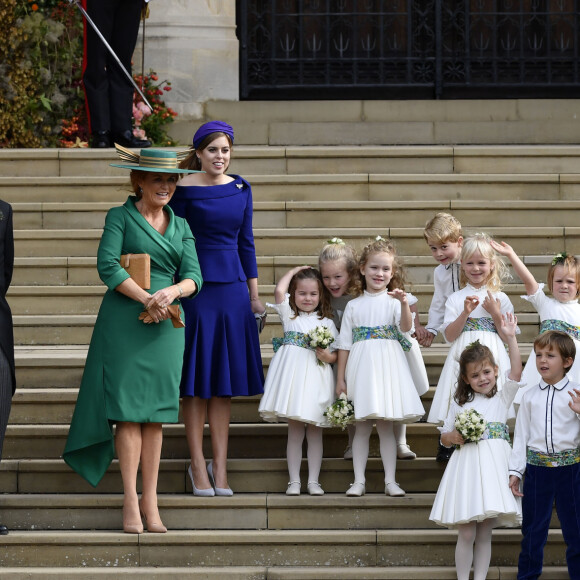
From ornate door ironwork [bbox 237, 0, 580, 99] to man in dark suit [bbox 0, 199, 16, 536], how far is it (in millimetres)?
6977

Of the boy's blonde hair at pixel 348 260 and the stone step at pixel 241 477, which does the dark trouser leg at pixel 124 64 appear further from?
the stone step at pixel 241 477

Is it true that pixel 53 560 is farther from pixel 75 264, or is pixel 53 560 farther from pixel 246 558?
pixel 75 264

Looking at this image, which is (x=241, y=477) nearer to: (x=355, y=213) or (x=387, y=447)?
(x=387, y=447)

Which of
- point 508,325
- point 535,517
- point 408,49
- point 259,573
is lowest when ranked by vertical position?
point 259,573

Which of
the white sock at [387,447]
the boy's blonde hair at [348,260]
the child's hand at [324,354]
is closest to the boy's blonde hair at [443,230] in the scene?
the boy's blonde hair at [348,260]

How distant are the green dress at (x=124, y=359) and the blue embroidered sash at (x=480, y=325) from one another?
1.52 m

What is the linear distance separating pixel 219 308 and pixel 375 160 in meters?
3.93

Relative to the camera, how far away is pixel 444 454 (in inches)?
293

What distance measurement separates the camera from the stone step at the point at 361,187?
10562 millimetres

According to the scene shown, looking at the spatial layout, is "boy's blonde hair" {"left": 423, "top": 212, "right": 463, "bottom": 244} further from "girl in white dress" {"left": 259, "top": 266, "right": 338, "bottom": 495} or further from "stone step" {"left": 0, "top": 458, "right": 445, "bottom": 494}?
"stone step" {"left": 0, "top": 458, "right": 445, "bottom": 494}

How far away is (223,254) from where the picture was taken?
25.0 ft

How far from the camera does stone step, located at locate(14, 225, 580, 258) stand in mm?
9828

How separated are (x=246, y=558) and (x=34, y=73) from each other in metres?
6.97

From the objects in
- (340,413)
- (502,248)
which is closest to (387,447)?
(340,413)
